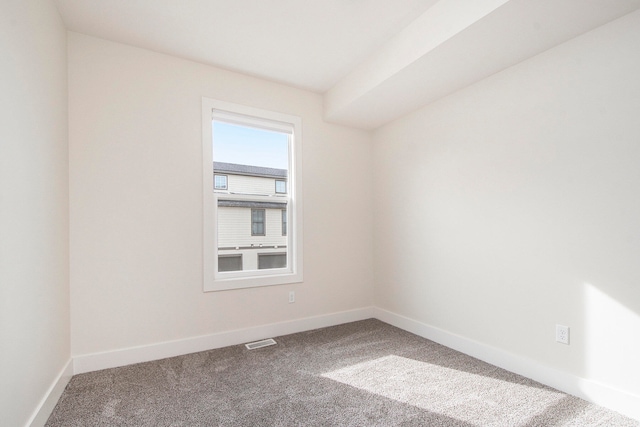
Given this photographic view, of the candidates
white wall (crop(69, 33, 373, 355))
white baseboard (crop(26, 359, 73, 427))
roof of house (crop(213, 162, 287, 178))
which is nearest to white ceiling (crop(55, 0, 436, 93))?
white wall (crop(69, 33, 373, 355))

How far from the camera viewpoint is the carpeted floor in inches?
69.8

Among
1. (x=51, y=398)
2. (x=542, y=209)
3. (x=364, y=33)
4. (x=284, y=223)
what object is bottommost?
(x=51, y=398)

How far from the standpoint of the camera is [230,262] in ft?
10.0

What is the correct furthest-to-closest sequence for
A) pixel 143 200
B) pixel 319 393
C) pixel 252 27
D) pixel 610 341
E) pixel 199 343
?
pixel 199 343
pixel 143 200
pixel 252 27
pixel 319 393
pixel 610 341

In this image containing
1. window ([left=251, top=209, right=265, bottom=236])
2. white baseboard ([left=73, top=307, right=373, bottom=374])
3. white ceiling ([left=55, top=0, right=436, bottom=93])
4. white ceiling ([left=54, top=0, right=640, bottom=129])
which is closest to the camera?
white ceiling ([left=54, top=0, right=640, bottom=129])

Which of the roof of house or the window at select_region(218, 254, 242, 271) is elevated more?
the roof of house

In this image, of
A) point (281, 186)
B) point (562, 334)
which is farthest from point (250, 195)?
point (562, 334)

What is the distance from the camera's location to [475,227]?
2.66 metres

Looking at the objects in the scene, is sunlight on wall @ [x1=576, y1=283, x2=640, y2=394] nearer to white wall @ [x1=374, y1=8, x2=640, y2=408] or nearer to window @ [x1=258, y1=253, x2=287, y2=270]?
white wall @ [x1=374, y1=8, x2=640, y2=408]

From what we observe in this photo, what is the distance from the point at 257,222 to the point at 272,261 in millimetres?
462

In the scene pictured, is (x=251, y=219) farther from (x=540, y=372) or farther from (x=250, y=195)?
(x=540, y=372)

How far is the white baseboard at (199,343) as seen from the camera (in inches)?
94.3

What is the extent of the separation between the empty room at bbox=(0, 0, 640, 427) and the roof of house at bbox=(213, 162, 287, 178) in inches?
1.4

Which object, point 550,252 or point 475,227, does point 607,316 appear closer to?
point 550,252
